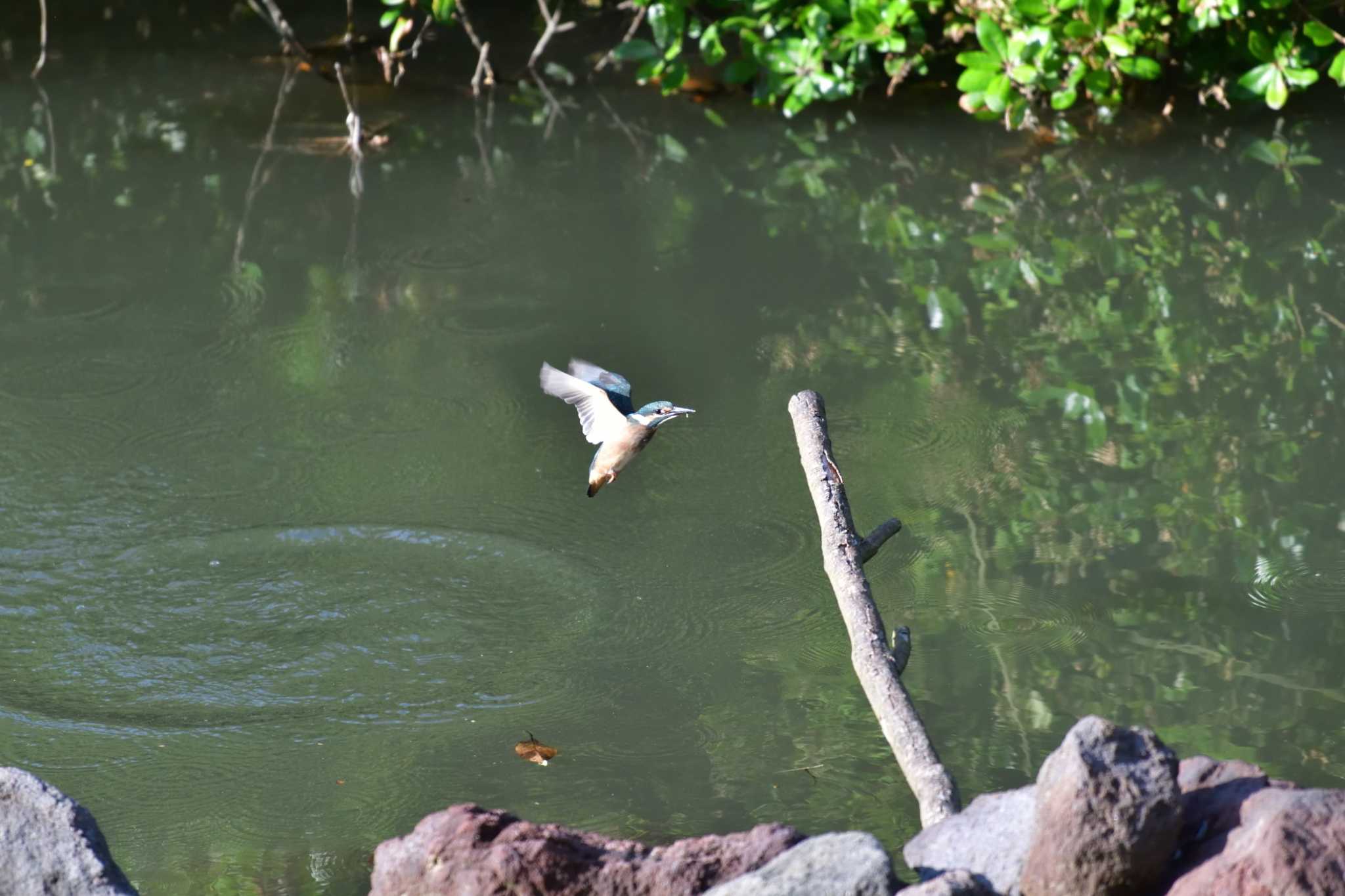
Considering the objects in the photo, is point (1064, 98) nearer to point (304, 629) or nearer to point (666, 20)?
point (666, 20)

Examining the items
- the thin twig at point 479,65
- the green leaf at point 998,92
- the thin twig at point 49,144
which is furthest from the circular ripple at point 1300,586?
the thin twig at point 49,144

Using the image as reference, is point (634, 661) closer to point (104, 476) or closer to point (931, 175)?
point (104, 476)

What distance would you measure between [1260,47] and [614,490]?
4291 millimetres

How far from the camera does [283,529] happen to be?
4.52 m

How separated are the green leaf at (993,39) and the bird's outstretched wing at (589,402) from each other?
15.1 ft

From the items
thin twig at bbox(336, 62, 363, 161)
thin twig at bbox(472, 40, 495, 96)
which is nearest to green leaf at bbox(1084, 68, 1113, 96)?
thin twig at bbox(472, 40, 495, 96)

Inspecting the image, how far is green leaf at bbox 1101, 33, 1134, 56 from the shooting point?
23.2 feet

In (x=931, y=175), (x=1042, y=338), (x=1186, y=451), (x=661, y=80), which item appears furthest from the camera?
(x=661, y=80)

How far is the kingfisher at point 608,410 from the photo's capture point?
9.85 ft

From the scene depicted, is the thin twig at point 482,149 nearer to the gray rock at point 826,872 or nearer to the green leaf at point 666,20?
the green leaf at point 666,20

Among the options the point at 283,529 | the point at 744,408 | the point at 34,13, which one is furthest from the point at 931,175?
the point at 34,13

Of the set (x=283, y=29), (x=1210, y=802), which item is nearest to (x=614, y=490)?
(x=1210, y=802)

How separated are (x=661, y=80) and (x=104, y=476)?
15.5 feet

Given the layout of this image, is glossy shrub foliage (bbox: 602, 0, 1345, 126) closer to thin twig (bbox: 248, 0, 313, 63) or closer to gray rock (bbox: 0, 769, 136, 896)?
thin twig (bbox: 248, 0, 313, 63)
